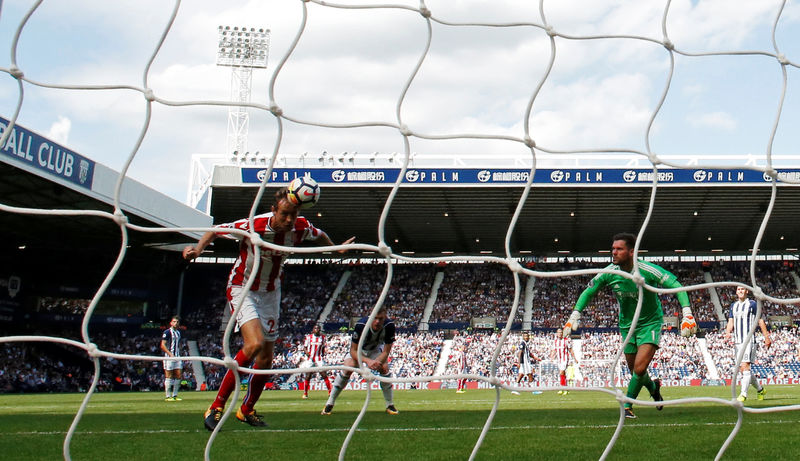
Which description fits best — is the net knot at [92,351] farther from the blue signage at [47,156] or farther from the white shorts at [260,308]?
the blue signage at [47,156]

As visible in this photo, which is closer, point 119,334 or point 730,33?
point 730,33

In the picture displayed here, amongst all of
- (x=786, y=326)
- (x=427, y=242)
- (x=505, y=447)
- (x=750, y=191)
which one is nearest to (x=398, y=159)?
(x=427, y=242)

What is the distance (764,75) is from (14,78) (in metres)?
4.04

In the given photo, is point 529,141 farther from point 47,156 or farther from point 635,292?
point 47,156

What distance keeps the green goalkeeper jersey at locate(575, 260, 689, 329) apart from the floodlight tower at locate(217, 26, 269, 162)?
2329 cm

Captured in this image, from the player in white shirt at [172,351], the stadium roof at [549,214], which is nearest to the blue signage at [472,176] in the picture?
the stadium roof at [549,214]

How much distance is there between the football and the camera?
5.11m

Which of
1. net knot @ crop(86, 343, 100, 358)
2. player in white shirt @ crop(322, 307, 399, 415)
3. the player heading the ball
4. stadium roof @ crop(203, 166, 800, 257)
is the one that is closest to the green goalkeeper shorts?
player in white shirt @ crop(322, 307, 399, 415)

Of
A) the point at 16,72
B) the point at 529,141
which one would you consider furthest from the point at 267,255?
the point at 529,141

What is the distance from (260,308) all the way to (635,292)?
3501 millimetres

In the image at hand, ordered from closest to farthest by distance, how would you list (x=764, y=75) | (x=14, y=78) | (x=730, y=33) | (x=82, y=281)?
(x=14, y=78) < (x=764, y=75) < (x=730, y=33) < (x=82, y=281)

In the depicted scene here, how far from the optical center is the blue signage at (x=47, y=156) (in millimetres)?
A: 15719

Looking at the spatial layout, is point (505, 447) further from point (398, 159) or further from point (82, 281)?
point (82, 281)

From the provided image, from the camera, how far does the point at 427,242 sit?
117 ft
